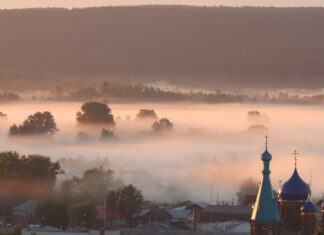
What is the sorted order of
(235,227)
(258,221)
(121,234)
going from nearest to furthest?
(258,221)
(121,234)
(235,227)

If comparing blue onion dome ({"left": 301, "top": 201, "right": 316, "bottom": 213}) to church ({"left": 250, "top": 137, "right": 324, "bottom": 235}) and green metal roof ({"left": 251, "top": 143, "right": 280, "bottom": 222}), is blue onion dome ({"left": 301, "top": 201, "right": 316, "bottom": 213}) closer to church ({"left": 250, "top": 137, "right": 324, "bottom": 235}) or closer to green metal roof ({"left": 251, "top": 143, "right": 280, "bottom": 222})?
church ({"left": 250, "top": 137, "right": 324, "bottom": 235})

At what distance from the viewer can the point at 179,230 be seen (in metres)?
188

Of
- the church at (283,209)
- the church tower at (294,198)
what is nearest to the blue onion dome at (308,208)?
the church at (283,209)

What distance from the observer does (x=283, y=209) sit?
531ft

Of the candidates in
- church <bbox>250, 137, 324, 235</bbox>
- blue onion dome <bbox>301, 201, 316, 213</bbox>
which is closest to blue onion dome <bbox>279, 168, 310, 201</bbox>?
church <bbox>250, 137, 324, 235</bbox>

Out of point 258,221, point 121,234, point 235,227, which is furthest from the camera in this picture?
point 235,227

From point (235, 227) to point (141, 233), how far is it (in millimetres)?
16153

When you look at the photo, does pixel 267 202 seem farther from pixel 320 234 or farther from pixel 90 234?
pixel 90 234

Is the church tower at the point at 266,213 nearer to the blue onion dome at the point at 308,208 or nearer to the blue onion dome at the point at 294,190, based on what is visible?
the blue onion dome at the point at 308,208

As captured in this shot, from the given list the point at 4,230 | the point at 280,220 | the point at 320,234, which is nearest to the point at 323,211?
the point at 280,220

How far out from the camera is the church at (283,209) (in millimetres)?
154750

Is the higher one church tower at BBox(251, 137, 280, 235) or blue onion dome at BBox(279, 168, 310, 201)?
blue onion dome at BBox(279, 168, 310, 201)

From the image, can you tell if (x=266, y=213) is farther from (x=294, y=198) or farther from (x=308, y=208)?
(x=294, y=198)

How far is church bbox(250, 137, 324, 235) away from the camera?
155m
